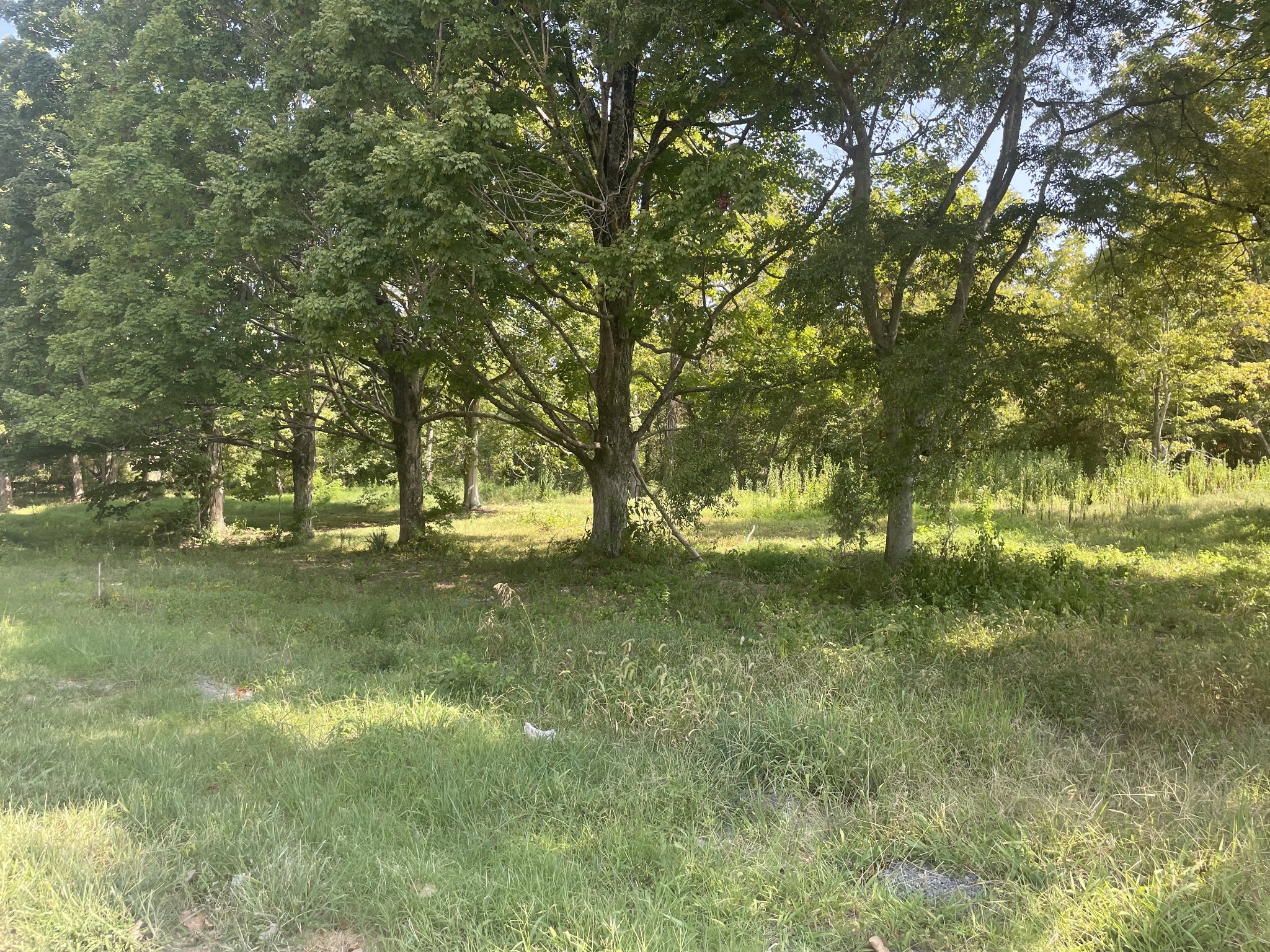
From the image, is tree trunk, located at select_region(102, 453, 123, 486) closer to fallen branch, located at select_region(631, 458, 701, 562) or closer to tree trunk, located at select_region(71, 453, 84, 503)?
tree trunk, located at select_region(71, 453, 84, 503)

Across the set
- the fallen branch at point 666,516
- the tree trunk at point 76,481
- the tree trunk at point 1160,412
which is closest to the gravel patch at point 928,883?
the fallen branch at point 666,516

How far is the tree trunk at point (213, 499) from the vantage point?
1786 centimetres

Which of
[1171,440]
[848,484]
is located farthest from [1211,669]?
[1171,440]

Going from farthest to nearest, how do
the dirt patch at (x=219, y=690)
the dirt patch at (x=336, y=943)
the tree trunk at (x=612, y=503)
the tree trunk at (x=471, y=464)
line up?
the tree trunk at (x=471, y=464)
the tree trunk at (x=612, y=503)
the dirt patch at (x=219, y=690)
the dirt patch at (x=336, y=943)

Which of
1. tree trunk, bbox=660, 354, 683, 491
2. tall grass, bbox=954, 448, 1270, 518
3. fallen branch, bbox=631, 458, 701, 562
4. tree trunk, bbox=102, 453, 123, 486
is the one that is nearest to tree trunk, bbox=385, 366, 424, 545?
fallen branch, bbox=631, 458, 701, 562

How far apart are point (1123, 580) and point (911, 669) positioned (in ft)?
18.2

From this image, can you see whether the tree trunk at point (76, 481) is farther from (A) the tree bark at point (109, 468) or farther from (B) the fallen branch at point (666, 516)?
(B) the fallen branch at point (666, 516)

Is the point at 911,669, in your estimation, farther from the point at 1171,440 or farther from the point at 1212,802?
the point at 1171,440

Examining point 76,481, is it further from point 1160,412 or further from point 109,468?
point 1160,412

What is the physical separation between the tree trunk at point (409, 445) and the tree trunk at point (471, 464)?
327 cm

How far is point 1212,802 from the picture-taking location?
3.42 meters

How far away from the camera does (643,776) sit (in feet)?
13.2

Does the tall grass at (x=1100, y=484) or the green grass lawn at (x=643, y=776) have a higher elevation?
the tall grass at (x=1100, y=484)

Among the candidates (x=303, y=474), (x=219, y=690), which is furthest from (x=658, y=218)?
(x=303, y=474)
